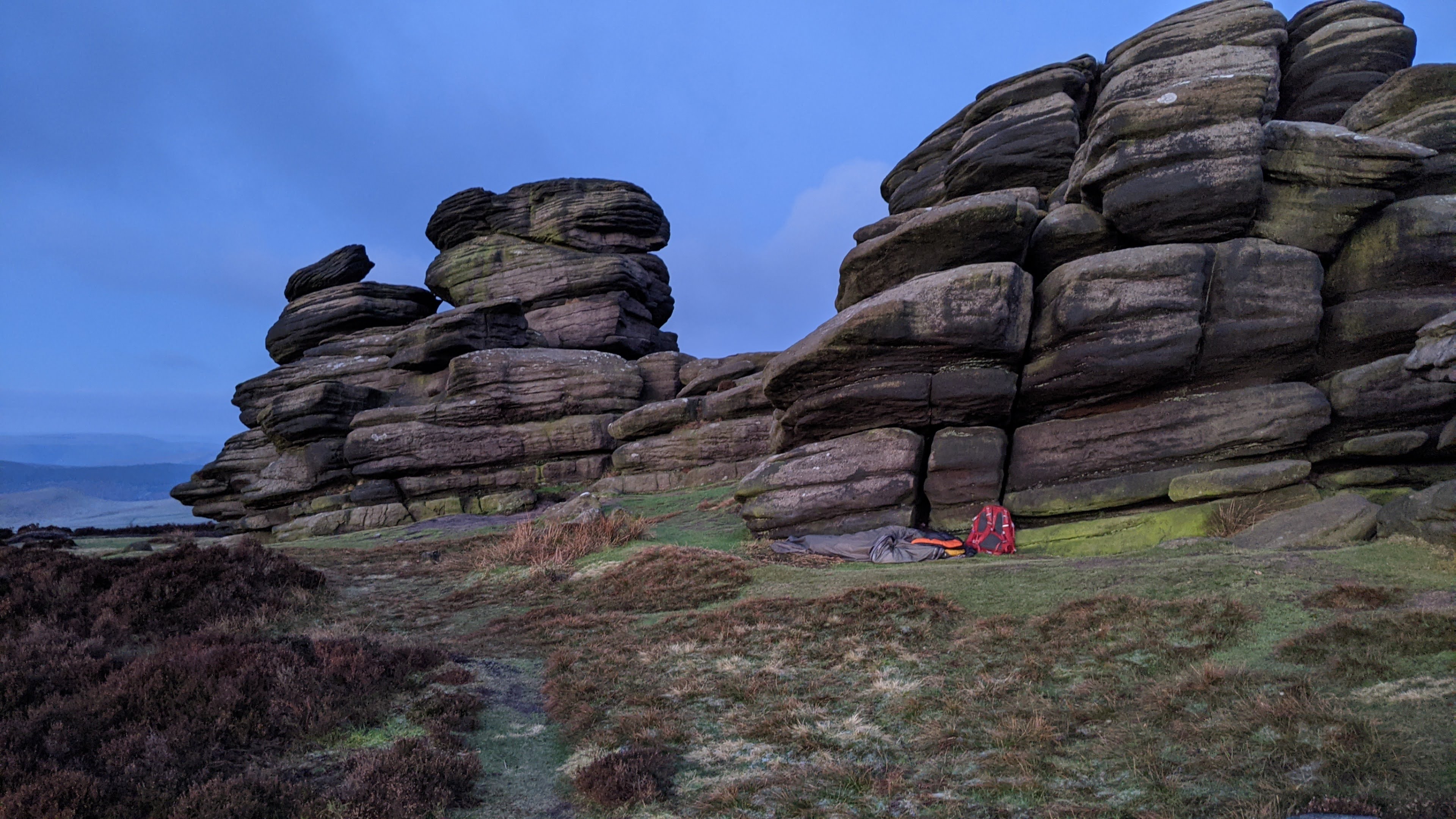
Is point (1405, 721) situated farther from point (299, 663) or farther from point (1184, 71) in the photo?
point (1184, 71)

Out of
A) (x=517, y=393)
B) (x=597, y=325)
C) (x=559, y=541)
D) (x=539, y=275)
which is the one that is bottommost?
(x=559, y=541)

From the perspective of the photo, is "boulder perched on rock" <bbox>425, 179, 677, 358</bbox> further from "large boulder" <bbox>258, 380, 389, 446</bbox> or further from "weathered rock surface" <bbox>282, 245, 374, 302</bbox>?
"large boulder" <bbox>258, 380, 389, 446</bbox>

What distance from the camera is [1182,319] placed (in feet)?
57.0

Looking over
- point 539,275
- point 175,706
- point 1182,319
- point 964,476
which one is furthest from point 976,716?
point 539,275

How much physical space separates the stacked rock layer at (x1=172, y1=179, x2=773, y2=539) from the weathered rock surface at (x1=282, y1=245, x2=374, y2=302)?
159 mm

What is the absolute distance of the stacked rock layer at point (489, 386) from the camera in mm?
35000

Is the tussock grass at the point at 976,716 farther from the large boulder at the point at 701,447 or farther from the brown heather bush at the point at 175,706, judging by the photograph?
the large boulder at the point at 701,447

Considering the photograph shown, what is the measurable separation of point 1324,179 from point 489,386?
35730 mm

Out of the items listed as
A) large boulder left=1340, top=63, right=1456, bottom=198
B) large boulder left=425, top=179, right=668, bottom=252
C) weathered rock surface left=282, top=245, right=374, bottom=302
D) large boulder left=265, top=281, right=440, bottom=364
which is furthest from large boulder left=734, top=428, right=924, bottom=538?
weathered rock surface left=282, top=245, right=374, bottom=302

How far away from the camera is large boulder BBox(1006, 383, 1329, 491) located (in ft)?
54.1

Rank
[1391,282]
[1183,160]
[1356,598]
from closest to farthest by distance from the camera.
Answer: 1. [1356,598]
2. [1391,282]
3. [1183,160]

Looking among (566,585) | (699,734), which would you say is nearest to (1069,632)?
(699,734)

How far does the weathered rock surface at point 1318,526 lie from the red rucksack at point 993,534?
16.0ft

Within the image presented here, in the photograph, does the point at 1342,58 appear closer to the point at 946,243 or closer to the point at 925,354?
the point at 946,243
